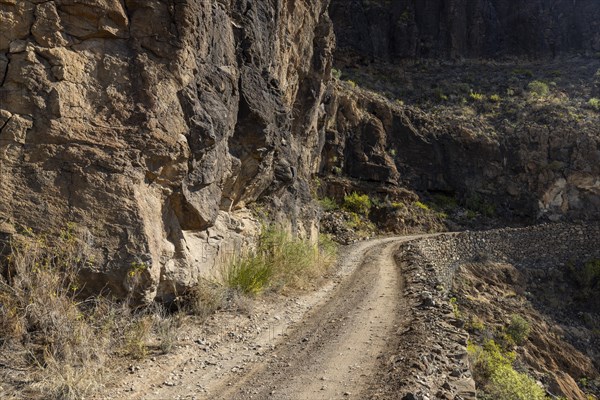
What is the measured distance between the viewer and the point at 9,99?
488 centimetres

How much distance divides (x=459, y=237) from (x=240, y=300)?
15.7 meters

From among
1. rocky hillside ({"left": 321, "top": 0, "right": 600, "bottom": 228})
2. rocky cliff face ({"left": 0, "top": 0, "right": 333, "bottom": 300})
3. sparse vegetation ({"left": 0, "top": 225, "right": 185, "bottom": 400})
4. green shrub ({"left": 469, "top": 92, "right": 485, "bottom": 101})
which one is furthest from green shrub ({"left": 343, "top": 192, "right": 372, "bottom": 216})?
sparse vegetation ({"left": 0, "top": 225, "right": 185, "bottom": 400})

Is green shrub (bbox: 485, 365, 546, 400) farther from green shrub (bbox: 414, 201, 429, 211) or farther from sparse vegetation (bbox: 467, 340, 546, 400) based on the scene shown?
green shrub (bbox: 414, 201, 429, 211)

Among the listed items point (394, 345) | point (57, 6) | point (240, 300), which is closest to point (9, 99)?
point (57, 6)

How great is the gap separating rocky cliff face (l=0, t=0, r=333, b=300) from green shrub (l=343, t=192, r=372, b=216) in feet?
57.0

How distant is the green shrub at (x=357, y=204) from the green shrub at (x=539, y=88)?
75.7 ft

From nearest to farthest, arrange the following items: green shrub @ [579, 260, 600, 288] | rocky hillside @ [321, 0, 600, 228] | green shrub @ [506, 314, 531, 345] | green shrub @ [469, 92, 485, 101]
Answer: green shrub @ [506, 314, 531, 345] → green shrub @ [579, 260, 600, 288] → rocky hillside @ [321, 0, 600, 228] → green shrub @ [469, 92, 485, 101]

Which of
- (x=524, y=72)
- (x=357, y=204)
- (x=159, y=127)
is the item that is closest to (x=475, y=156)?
(x=357, y=204)

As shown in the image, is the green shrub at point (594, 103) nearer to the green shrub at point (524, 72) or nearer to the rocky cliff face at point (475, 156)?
the rocky cliff face at point (475, 156)

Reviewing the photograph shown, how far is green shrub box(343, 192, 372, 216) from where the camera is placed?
25781mm

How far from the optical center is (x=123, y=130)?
5.68 meters

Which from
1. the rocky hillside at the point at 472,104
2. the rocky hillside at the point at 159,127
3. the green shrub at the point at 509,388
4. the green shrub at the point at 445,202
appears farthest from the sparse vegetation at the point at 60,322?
the green shrub at the point at 445,202

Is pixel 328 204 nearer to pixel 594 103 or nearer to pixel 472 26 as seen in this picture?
pixel 594 103

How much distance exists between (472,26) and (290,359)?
51.5m
